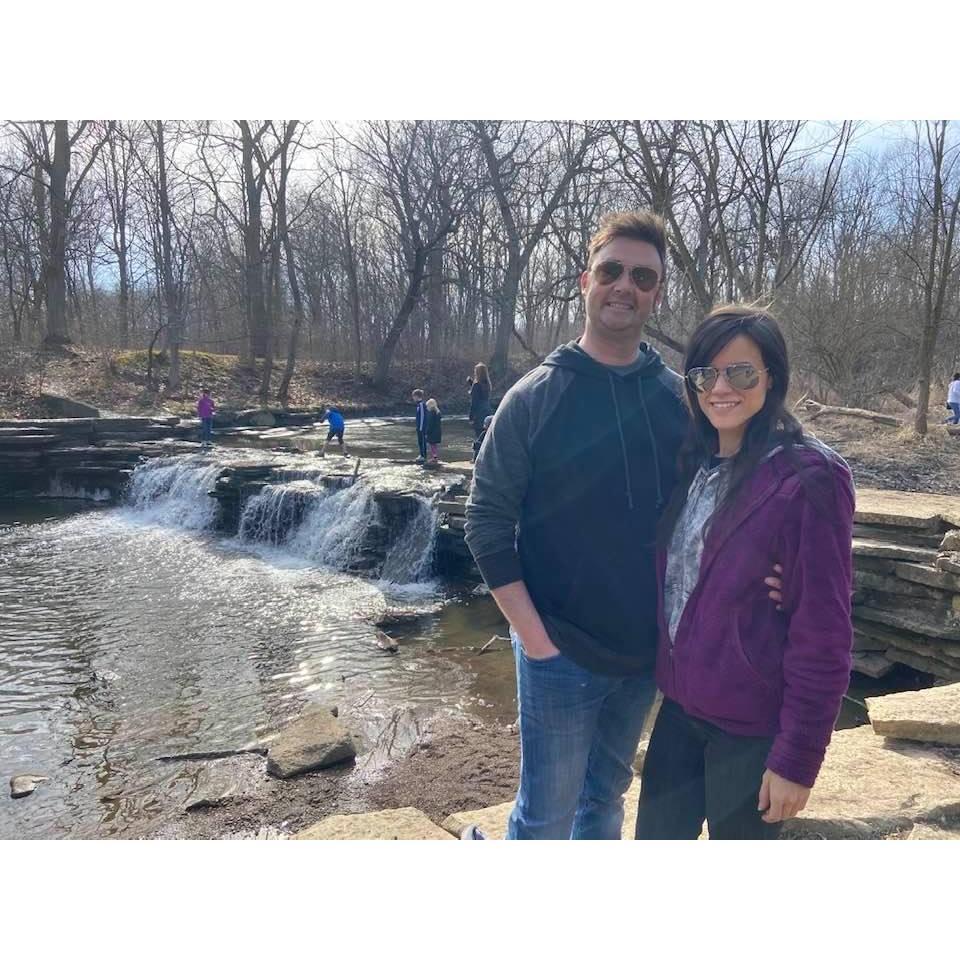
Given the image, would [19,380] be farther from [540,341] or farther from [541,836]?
[541,836]

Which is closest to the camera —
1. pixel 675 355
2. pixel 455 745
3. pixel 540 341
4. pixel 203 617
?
pixel 455 745

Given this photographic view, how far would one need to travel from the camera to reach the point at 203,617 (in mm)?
6383

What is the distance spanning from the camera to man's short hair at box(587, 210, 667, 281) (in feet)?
5.14

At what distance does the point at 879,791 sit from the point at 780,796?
60.1 inches

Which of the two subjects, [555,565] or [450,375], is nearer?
[555,565]

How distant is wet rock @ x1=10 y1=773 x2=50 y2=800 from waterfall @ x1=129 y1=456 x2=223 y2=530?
6.56 m

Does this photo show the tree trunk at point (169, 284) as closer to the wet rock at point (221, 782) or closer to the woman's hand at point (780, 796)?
the wet rock at point (221, 782)

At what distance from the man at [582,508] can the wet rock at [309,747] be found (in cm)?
272

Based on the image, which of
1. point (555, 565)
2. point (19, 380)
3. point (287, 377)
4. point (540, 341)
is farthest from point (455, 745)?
point (287, 377)

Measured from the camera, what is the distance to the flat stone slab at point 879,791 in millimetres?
2182

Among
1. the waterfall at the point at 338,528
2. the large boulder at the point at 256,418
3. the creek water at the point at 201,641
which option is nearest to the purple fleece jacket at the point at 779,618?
the creek water at the point at 201,641

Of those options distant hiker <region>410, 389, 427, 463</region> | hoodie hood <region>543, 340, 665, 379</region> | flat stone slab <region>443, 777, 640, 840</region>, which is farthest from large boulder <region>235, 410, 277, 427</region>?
hoodie hood <region>543, 340, 665, 379</region>

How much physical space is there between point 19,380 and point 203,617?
39.3 ft

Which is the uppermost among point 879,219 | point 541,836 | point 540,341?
point 879,219
